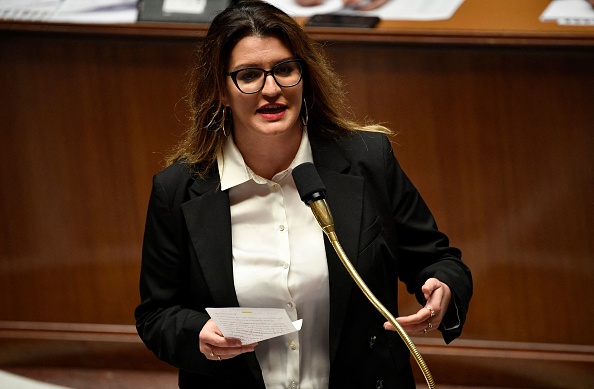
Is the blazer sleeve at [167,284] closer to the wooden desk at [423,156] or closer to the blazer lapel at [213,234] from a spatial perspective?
the blazer lapel at [213,234]

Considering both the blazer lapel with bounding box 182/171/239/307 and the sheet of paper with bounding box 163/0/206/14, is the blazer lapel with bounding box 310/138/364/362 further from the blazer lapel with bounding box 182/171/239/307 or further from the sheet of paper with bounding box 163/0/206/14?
the sheet of paper with bounding box 163/0/206/14

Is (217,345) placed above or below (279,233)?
below

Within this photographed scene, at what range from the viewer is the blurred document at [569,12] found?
11.1 ft

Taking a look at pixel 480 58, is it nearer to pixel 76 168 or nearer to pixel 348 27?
pixel 348 27

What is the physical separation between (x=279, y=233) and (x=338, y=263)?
0.53 ft

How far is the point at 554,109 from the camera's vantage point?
340 centimetres

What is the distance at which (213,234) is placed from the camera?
2182mm

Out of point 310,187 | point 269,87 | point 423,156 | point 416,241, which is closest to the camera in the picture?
point 310,187

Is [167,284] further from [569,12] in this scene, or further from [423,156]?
[569,12]

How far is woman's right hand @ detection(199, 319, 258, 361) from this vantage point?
1.96 meters

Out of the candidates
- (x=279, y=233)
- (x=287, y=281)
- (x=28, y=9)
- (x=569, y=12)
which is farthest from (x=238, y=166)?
(x=28, y=9)

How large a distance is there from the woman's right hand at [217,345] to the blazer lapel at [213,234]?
108 millimetres

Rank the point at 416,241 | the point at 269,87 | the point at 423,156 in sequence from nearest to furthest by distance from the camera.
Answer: the point at 269,87 → the point at 416,241 → the point at 423,156

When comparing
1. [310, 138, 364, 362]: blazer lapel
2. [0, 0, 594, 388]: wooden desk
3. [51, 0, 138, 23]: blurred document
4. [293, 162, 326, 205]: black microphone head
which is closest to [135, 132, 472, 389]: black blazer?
[310, 138, 364, 362]: blazer lapel
